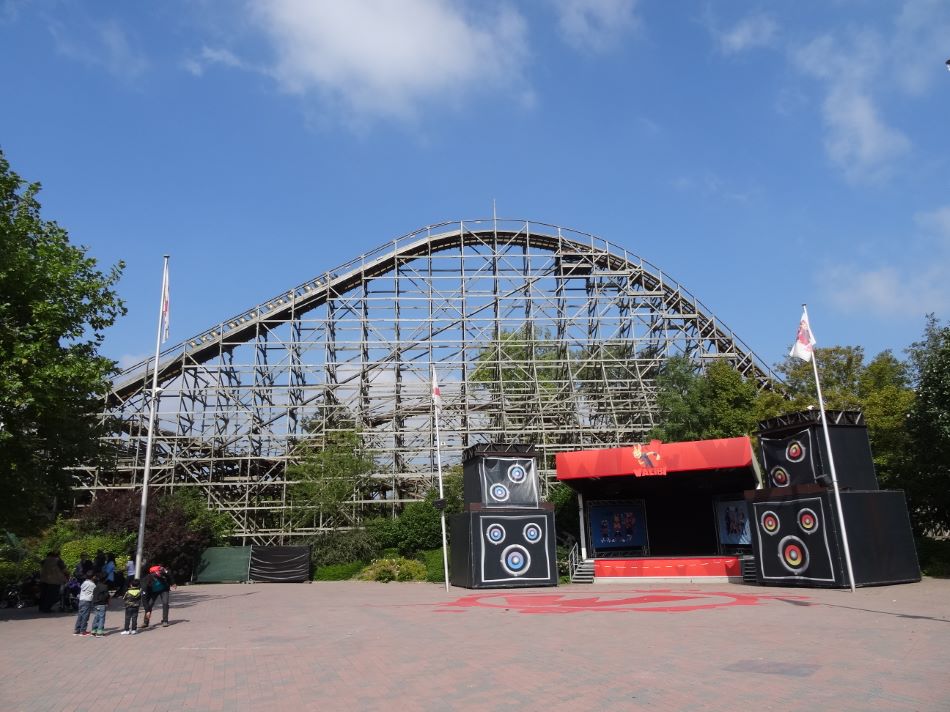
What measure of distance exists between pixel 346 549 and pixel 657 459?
14.2m

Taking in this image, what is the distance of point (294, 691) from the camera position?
789 cm

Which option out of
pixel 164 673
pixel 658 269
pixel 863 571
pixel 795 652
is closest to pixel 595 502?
pixel 863 571

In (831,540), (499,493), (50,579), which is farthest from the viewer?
(499,493)

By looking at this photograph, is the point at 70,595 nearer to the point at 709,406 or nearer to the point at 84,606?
the point at 84,606

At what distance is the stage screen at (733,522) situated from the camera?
26.1 meters

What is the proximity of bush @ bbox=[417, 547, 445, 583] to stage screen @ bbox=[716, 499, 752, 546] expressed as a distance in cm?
1091

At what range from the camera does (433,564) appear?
88.5ft

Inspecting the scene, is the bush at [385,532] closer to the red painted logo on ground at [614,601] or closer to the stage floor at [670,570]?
the stage floor at [670,570]

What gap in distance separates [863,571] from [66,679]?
58.5ft

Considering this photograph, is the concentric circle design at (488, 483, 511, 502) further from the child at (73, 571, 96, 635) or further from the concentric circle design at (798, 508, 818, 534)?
the child at (73, 571, 96, 635)

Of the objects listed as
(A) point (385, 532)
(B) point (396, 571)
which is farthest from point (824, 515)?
(A) point (385, 532)

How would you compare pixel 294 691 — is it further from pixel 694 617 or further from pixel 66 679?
pixel 694 617

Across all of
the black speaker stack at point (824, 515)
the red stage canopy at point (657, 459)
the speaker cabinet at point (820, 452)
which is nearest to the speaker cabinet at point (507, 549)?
the red stage canopy at point (657, 459)

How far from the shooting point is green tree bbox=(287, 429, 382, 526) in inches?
1216
